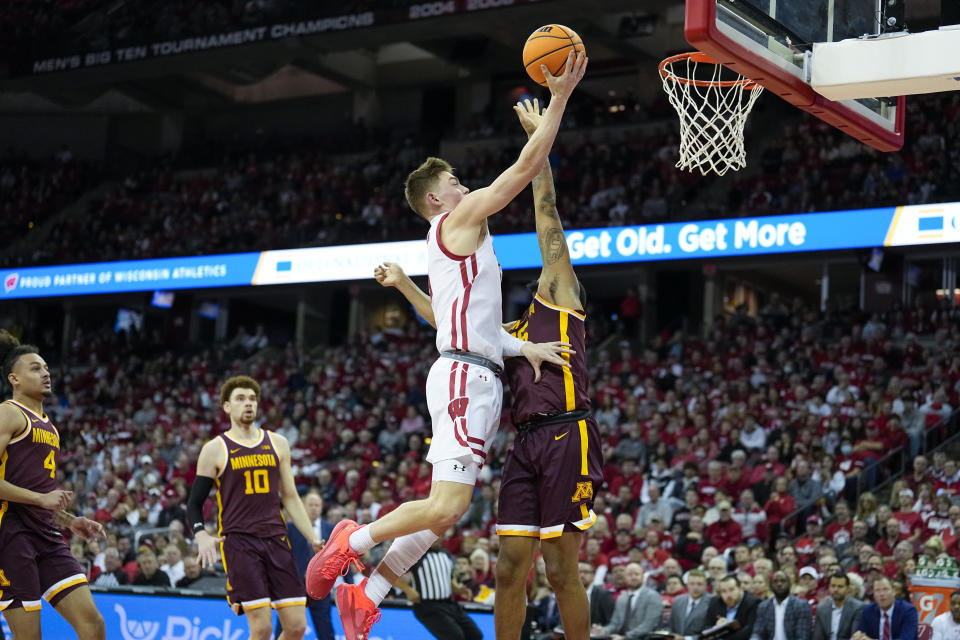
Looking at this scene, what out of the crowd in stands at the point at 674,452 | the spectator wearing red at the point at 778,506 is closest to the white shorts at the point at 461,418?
the crowd in stands at the point at 674,452

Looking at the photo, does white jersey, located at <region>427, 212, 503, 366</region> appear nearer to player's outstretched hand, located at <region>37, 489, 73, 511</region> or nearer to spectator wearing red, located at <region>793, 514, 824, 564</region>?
player's outstretched hand, located at <region>37, 489, 73, 511</region>

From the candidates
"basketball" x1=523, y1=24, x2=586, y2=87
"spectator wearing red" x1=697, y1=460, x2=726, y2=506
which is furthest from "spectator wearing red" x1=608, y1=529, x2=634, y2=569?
"basketball" x1=523, y1=24, x2=586, y2=87

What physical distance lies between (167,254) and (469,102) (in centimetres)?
935

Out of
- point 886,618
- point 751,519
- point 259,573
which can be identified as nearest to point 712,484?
point 751,519

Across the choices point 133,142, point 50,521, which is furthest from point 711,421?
point 133,142

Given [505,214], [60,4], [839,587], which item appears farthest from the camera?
[60,4]

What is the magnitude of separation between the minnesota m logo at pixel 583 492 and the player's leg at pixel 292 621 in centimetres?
259

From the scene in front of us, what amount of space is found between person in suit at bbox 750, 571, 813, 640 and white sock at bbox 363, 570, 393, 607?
557 cm

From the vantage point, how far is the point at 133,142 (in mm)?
33469

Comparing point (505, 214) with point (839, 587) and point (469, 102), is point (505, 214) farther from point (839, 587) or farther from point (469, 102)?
point (839, 587)

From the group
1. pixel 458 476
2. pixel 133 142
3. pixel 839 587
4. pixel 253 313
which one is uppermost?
pixel 133 142

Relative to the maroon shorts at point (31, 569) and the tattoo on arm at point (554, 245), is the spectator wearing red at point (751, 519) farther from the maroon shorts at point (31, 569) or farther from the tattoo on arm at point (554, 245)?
the maroon shorts at point (31, 569)

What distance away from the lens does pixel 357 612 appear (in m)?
5.46

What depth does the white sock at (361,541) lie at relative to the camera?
218 inches
